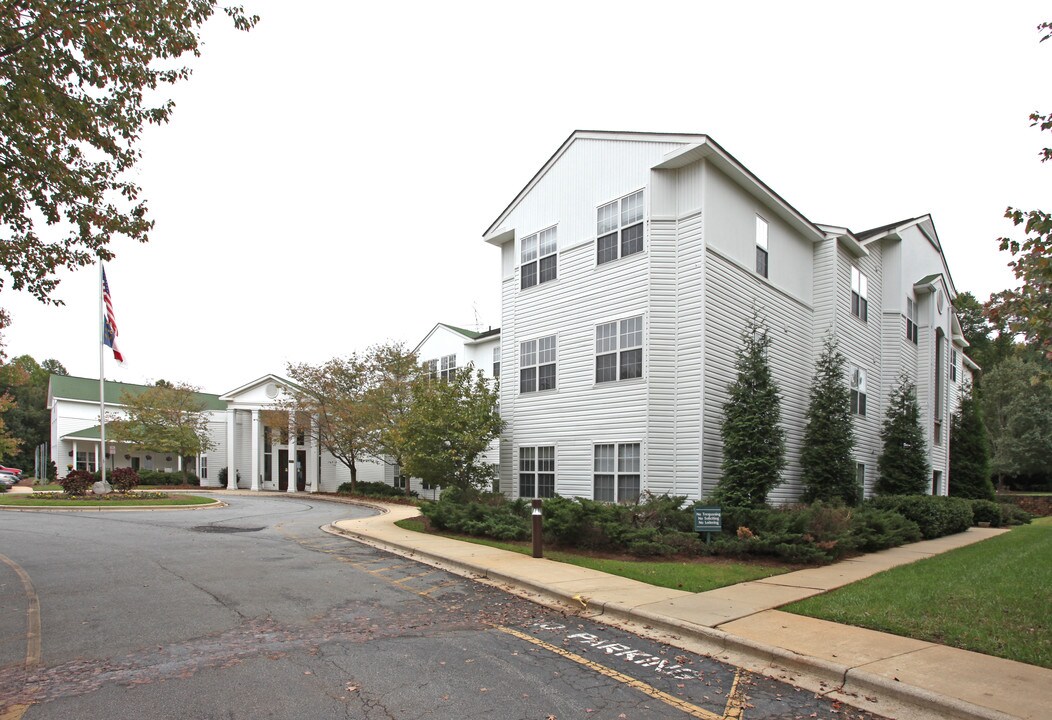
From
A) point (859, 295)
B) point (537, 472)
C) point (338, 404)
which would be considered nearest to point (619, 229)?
point (537, 472)

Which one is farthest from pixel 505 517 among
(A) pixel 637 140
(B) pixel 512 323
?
(A) pixel 637 140

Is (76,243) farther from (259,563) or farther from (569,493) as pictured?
(569,493)

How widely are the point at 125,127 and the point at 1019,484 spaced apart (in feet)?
201

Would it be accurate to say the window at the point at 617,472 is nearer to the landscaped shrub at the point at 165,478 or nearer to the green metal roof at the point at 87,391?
the landscaped shrub at the point at 165,478

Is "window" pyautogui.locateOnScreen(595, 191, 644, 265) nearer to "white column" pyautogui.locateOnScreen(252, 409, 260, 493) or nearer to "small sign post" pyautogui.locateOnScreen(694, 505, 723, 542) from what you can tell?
"small sign post" pyautogui.locateOnScreen(694, 505, 723, 542)

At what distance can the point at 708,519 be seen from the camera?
42.1 ft

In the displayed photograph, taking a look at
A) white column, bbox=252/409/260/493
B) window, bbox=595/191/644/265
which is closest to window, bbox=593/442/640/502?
window, bbox=595/191/644/265

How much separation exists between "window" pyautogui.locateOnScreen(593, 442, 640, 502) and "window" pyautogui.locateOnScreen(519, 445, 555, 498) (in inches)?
70.7

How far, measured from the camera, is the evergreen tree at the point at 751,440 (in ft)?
51.3

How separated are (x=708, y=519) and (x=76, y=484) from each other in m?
26.0

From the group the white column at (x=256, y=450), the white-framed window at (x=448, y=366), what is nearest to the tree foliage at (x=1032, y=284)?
the white-framed window at (x=448, y=366)

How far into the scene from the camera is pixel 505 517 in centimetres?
1634

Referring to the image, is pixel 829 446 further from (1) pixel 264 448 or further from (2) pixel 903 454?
(1) pixel 264 448

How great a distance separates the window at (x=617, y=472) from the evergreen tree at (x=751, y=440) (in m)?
2.07
